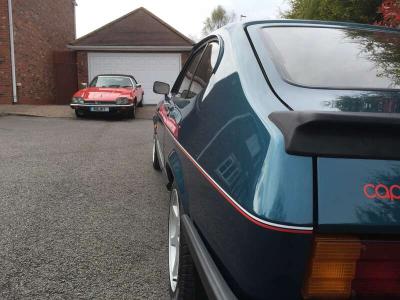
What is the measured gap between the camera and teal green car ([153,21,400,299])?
1.21m

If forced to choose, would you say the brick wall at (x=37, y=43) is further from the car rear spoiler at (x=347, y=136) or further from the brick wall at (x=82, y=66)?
the car rear spoiler at (x=347, y=136)

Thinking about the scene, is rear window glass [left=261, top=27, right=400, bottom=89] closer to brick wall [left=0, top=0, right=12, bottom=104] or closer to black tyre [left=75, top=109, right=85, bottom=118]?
black tyre [left=75, top=109, right=85, bottom=118]

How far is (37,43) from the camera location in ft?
56.8

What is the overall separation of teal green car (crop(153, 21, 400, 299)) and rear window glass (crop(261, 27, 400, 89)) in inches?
0.4

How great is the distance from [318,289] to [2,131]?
31.5 feet

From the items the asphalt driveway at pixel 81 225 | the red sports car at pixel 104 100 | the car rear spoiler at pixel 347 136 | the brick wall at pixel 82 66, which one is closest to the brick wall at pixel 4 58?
the red sports car at pixel 104 100

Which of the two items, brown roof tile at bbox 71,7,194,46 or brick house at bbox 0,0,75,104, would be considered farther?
brown roof tile at bbox 71,7,194,46

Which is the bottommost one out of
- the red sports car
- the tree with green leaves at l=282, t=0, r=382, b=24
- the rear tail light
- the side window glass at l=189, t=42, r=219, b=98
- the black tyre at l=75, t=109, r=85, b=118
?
the black tyre at l=75, t=109, r=85, b=118

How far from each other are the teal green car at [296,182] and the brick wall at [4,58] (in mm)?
14741

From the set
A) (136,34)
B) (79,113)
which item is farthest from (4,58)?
(136,34)

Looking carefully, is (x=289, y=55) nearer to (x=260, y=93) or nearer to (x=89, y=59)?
(x=260, y=93)

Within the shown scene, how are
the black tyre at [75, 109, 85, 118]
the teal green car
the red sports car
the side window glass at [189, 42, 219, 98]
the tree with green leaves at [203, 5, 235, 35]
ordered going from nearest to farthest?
1. the teal green car
2. the side window glass at [189, 42, 219, 98]
3. the red sports car
4. the black tyre at [75, 109, 85, 118]
5. the tree with green leaves at [203, 5, 235, 35]

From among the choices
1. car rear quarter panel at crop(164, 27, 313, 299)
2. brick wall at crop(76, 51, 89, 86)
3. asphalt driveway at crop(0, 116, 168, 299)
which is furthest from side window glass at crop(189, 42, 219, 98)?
brick wall at crop(76, 51, 89, 86)

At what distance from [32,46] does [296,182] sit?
57.6ft
